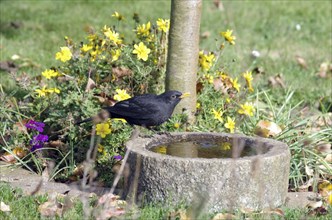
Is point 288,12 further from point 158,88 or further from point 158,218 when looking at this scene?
point 158,218

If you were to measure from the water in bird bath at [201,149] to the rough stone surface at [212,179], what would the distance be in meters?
0.21

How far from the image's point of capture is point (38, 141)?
213 inches

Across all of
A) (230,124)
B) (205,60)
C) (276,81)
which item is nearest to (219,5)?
(276,81)

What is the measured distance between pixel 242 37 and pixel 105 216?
6.04 meters

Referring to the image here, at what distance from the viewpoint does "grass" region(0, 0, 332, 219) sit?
780 cm

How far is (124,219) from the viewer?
369cm

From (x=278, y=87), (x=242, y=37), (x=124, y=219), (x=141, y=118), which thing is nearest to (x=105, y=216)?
(x=124, y=219)

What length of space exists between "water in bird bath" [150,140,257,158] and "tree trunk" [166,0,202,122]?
2.16 ft

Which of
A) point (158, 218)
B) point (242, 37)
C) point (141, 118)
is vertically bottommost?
point (158, 218)

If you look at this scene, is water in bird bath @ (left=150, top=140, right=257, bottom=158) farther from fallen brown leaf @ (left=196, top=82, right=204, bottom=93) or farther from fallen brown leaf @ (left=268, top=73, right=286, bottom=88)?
fallen brown leaf @ (left=268, top=73, right=286, bottom=88)

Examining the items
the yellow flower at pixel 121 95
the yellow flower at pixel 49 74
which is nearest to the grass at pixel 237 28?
the yellow flower at pixel 49 74

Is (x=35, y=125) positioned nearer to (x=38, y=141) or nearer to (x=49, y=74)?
(x=38, y=141)

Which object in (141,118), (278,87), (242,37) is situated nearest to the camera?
(141,118)

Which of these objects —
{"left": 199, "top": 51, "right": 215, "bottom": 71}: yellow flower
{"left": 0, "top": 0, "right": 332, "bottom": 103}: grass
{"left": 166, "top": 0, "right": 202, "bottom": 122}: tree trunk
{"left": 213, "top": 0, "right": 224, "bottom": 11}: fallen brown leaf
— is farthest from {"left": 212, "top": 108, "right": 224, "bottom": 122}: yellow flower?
{"left": 213, "top": 0, "right": 224, "bottom": 11}: fallen brown leaf
